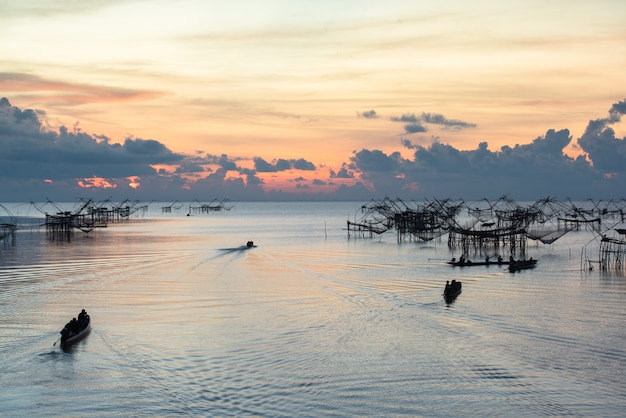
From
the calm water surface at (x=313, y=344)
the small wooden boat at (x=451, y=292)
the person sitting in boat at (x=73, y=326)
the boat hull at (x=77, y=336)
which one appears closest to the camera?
the calm water surface at (x=313, y=344)

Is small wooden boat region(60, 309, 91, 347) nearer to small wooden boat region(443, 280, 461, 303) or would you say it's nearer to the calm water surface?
the calm water surface

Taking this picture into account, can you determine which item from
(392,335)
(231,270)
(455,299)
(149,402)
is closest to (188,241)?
(231,270)

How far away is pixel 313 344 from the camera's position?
17453 mm

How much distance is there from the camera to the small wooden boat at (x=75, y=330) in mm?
17062

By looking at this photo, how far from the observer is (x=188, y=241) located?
55.9 metres

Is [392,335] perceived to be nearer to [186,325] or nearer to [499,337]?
[499,337]

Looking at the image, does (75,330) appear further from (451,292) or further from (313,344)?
(451,292)

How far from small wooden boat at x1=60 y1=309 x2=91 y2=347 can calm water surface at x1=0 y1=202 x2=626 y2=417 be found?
31cm

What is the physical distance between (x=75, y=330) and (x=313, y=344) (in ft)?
23.2

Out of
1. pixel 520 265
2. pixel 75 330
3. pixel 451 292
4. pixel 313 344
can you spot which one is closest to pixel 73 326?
pixel 75 330

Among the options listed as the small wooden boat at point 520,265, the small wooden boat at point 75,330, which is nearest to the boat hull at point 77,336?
the small wooden boat at point 75,330

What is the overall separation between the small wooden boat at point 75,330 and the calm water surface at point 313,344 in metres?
0.31

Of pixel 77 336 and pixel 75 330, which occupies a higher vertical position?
A: pixel 75 330

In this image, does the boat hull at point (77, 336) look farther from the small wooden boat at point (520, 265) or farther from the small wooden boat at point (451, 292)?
the small wooden boat at point (520, 265)
